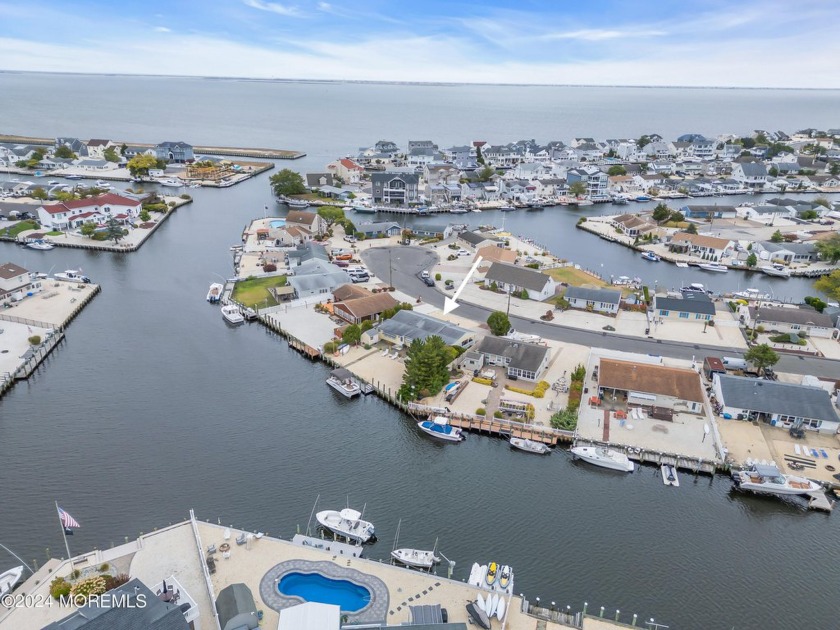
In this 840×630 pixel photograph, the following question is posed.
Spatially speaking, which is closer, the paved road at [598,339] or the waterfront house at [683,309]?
the paved road at [598,339]

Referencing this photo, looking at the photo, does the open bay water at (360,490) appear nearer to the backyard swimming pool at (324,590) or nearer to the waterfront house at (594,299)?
the backyard swimming pool at (324,590)

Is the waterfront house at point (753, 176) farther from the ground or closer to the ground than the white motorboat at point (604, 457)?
farther from the ground

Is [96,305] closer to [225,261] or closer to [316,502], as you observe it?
[225,261]

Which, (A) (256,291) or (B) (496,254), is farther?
(B) (496,254)

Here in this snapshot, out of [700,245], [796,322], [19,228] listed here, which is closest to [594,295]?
[796,322]

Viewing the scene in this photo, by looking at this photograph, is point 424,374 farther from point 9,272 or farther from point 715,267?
point 715,267

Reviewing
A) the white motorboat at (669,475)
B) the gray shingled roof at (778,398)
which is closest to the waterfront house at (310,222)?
the gray shingled roof at (778,398)

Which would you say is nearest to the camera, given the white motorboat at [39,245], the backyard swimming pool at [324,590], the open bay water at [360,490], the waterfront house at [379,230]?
the backyard swimming pool at [324,590]
